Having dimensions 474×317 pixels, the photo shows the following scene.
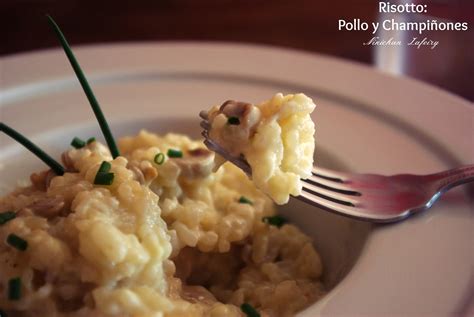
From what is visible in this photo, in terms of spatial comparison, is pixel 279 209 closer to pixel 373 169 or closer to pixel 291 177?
pixel 373 169

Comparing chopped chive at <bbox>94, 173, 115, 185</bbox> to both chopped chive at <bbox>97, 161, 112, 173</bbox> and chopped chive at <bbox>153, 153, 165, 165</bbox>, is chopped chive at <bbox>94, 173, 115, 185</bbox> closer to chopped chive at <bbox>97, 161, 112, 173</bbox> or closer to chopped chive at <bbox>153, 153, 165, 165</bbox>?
chopped chive at <bbox>97, 161, 112, 173</bbox>

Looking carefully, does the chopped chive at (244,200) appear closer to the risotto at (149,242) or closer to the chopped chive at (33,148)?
the risotto at (149,242)

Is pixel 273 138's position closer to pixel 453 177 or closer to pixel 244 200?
pixel 244 200

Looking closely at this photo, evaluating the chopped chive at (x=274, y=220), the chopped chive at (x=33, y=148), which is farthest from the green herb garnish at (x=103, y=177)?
the chopped chive at (x=274, y=220)

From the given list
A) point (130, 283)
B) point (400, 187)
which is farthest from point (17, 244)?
point (400, 187)

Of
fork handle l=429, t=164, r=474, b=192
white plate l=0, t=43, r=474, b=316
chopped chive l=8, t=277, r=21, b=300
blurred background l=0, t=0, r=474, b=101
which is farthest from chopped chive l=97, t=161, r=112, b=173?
blurred background l=0, t=0, r=474, b=101

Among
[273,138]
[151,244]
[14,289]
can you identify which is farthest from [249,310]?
[14,289]

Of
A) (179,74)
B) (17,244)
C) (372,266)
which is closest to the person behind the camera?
(17,244)

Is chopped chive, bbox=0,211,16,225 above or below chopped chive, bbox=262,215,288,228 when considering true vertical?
below
